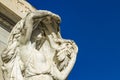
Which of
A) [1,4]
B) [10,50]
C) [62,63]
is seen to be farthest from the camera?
[1,4]

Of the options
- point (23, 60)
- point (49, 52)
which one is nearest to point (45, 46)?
point (49, 52)

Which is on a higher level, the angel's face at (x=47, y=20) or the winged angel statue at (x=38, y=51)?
the angel's face at (x=47, y=20)

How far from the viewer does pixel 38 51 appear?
7.33 metres

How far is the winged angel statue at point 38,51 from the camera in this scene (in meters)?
6.73

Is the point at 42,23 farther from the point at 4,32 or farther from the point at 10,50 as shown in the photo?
the point at 4,32

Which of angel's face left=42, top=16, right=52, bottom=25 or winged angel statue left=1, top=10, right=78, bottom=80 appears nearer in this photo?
winged angel statue left=1, top=10, right=78, bottom=80

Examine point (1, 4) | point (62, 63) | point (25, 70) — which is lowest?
point (25, 70)

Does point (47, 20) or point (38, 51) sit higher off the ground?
point (47, 20)

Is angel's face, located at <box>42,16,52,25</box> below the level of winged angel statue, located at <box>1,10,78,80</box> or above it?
above

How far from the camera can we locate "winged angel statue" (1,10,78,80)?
6.73 m

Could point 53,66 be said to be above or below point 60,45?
below

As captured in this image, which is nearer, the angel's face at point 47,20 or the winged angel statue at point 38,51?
the winged angel statue at point 38,51

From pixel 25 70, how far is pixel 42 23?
1041 millimetres

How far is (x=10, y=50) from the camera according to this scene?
22.2 feet
